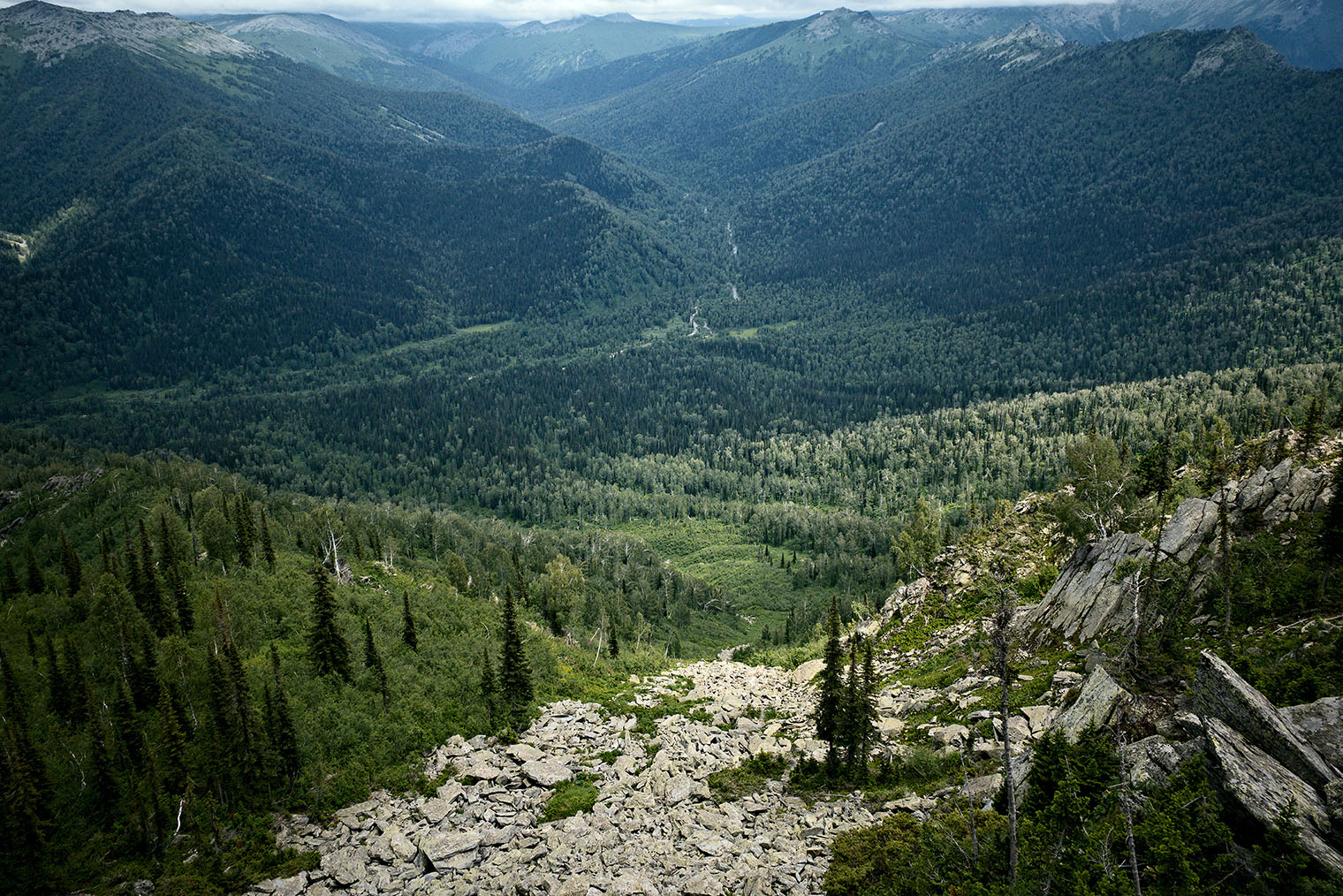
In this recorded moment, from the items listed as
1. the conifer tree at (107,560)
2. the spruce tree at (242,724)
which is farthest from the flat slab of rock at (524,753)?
the conifer tree at (107,560)

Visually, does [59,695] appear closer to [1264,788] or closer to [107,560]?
[107,560]

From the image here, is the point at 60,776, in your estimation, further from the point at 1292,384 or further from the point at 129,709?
the point at 1292,384

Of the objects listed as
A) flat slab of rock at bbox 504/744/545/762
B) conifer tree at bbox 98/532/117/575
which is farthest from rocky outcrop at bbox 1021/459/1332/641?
conifer tree at bbox 98/532/117/575

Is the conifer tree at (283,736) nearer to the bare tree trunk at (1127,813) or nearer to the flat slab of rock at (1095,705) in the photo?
the flat slab of rock at (1095,705)

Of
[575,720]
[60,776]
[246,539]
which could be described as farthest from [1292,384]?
[60,776]

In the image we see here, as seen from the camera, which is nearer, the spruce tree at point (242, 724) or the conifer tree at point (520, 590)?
the spruce tree at point (242, 724)

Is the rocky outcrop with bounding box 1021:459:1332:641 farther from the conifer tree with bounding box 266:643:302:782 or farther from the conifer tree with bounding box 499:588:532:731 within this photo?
the conifer tree with bounding box 266:643:302:782
